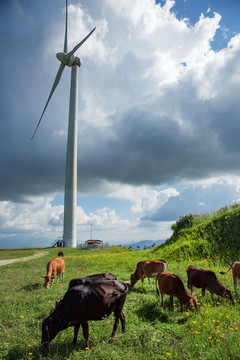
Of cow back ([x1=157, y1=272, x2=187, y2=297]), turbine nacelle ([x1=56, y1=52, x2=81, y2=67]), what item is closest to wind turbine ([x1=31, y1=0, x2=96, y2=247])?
turbine nacelle ([x1=56, y1=52, x2=81, y2=67])

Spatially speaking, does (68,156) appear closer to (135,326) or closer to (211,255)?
(211,255)

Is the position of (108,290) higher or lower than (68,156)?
lower

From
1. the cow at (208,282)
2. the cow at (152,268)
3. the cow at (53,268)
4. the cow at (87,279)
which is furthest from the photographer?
the cow at (53,268)

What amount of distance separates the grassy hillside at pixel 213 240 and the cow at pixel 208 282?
368 inches

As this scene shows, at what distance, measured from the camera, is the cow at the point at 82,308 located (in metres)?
6.14

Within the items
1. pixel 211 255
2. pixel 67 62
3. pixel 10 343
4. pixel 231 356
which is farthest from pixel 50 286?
pixel 67 62

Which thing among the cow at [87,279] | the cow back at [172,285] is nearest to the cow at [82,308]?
the cow at [87,279]

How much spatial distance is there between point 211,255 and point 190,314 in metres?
12.3

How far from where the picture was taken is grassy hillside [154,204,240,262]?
62.5ft

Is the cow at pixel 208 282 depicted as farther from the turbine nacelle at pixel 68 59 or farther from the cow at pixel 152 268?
the turbine nacelle at pixel 68 59

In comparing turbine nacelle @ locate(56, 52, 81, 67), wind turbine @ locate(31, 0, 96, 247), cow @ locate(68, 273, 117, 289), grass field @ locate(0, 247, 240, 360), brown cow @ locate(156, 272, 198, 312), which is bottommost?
grass field @ locate(0, 247, 240, 360)

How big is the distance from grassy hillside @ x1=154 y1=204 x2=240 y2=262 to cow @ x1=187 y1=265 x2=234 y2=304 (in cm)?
934

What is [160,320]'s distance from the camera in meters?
7.93

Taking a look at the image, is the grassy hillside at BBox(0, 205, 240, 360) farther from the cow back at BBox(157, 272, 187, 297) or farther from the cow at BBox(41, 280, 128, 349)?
the cow back at BBox(157, 272, 187, 297)
